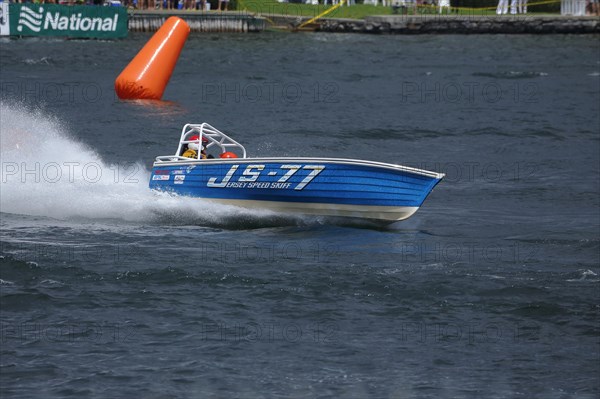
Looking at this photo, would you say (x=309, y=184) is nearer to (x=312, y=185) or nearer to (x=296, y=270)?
(x=312, y=185)

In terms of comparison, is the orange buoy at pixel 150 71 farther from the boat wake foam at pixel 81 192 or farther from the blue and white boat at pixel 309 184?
the blue and white boat at pixel 309 184

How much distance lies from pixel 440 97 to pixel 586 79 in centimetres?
803

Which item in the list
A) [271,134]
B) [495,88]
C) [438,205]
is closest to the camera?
[438,205]

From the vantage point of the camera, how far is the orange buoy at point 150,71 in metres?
29.5

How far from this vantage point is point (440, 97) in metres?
34.6

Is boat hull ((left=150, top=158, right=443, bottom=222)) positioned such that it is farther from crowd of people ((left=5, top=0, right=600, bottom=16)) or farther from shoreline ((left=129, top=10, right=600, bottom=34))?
shoreline ((left=129, top=10, right=600, bottom=34))

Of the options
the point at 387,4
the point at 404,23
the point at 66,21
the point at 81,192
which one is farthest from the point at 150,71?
the point at 387,4

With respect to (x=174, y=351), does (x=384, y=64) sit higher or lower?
higher

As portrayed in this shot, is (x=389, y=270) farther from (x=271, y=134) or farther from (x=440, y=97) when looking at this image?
(x=440, y=97)

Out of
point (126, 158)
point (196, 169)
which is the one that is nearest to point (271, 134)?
point (126, 158)

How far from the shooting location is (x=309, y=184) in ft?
52.5

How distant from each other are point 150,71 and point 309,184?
1478cm

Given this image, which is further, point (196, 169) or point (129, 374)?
point (196, 169)

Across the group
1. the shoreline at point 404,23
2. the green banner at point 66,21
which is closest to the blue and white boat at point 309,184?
the green banner at point 66,21
